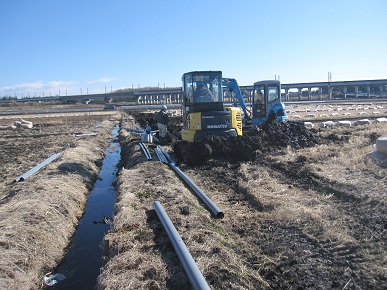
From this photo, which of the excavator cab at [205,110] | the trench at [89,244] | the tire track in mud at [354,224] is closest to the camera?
Result: the tire track in mud at [354,224]

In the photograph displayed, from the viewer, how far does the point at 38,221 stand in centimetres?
652

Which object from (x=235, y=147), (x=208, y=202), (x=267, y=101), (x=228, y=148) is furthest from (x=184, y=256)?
(x=267, y=101)

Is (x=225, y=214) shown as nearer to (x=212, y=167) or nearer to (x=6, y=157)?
(x=212, y=167)

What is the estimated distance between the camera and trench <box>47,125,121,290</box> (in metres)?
5.57

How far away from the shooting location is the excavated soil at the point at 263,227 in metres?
4.46

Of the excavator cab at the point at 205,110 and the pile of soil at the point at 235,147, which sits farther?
the excavator cab at the point at 205,110

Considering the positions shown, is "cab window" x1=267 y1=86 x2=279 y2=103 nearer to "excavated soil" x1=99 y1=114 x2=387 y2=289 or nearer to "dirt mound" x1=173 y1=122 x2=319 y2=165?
"dirt mound" x1=173 y1=122 x2=319 y2=165

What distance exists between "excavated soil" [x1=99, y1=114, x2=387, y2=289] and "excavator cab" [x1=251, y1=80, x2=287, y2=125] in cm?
853

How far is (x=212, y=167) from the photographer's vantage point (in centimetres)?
1155

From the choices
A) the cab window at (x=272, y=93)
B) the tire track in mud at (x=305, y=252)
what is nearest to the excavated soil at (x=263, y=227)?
the tire track in mud at (x=305, y=252)

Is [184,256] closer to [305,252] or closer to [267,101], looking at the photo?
[305,252]

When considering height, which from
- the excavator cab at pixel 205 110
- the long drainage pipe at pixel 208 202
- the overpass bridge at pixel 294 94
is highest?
the overpass bridge at pixel 294 94

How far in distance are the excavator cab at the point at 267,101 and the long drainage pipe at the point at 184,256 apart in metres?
14.6

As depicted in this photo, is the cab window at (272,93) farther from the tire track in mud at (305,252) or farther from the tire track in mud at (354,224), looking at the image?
the tire track in mud at (305,252)
